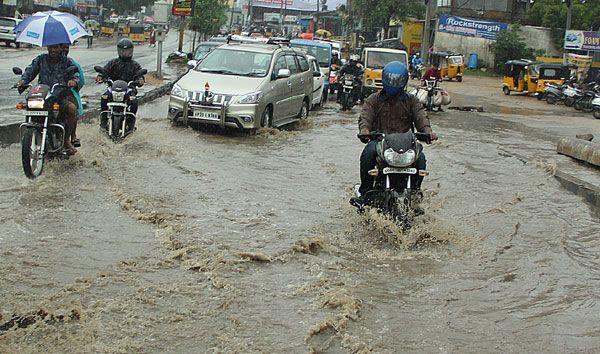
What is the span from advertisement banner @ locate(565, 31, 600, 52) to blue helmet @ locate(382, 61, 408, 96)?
95.4ft

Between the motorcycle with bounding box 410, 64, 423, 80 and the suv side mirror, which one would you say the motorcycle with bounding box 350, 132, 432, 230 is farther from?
the motorcycle with bounding box 410, 64, 423, 80

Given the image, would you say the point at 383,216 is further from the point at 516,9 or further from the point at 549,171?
the point at 516,9

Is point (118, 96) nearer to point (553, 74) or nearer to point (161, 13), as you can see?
point (161, 13)

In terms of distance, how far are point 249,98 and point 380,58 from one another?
13.0 meters

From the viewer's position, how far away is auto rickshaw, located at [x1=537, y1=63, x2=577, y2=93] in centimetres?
3162

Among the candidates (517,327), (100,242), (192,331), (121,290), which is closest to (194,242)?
(100,242)

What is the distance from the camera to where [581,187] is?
1054 centimetres

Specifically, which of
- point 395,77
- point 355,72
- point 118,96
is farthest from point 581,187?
point 355,72

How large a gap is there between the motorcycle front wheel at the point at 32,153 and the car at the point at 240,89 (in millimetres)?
4688

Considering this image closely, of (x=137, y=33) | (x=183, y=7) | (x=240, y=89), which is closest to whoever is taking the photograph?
(x=240, y=89)

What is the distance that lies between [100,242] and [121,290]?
4.40 ft

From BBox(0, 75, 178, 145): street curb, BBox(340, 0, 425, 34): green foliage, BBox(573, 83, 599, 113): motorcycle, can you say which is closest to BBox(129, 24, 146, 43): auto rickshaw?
BBox(340, 0, 425, 34): green foliage

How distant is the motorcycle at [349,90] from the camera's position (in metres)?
20.9

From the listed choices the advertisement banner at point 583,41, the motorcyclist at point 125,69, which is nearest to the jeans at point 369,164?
the motorcyclist at point 125,69
